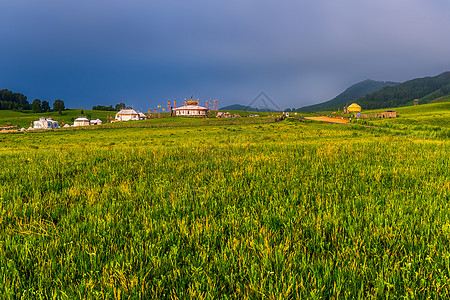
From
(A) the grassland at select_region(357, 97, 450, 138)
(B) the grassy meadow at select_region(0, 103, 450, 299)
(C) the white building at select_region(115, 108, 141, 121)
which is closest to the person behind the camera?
(B) the grassy meadow at select_region(0, 103, 450, 299)

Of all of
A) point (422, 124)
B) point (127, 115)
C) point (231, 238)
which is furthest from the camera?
point (127, 115)

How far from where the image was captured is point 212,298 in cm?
224

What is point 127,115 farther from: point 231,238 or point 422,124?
point 231,238

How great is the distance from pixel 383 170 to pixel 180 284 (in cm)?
708

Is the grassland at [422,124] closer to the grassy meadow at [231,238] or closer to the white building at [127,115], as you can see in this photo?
the grassy meadow at [231,238]

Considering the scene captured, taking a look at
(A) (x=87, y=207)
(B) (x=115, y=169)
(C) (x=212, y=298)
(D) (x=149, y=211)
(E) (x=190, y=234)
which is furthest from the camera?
(B) (x=115, y=169)

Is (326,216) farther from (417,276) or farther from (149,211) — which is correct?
(149,211)

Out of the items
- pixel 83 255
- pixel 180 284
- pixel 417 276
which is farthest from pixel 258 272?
pixel 83 255

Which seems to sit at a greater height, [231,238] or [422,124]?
[422,124]

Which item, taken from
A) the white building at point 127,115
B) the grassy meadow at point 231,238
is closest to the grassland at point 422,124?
the grassy meadow at point 231,238

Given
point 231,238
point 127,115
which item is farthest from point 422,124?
point 127,115

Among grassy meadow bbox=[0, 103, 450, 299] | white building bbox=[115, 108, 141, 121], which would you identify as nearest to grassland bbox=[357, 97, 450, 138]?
grassy meadow bbox=[0, 103, 450, 299]

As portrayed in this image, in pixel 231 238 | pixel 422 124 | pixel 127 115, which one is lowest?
pixel 231 238

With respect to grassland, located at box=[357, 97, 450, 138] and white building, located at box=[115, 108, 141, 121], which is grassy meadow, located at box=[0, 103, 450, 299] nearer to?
grassland, located at box=[357, 97, 450, 138]
